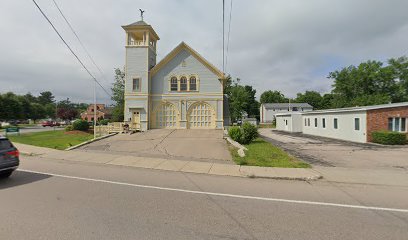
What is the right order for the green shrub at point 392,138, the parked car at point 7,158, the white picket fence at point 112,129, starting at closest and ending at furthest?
the parked car at point 7,158, the green shrub at point 392,138, the white picket fence at point 112,129

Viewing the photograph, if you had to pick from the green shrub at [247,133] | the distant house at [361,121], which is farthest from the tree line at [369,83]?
the green shrub at [247,133]

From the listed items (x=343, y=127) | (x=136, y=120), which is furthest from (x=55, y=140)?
(x=343, y=127)

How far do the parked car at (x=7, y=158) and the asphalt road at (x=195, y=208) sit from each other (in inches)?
15.4

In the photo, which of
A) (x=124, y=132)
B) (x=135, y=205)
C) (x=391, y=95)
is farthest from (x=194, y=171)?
(x=391, y=95)

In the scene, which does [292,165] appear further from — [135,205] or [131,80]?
[131,80]

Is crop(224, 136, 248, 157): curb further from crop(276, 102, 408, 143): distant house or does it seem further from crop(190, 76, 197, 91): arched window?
crop(276, 102, 408, 143): distant house

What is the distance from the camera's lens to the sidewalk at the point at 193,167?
9.23 meters

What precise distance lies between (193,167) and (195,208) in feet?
16.7

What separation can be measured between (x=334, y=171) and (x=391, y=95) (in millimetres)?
59783

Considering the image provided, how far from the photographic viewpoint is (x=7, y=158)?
808cm

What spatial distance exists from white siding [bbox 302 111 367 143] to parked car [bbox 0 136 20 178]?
24.1 metres

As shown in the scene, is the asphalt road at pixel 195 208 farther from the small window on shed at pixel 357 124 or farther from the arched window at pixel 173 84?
the arched window at pixel 173 84

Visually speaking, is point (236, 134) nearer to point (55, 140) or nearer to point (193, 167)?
point (193, 167)

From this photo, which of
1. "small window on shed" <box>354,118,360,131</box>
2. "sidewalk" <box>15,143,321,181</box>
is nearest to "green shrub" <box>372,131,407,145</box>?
"small window on shed" <box>354,118,360,131</box>
